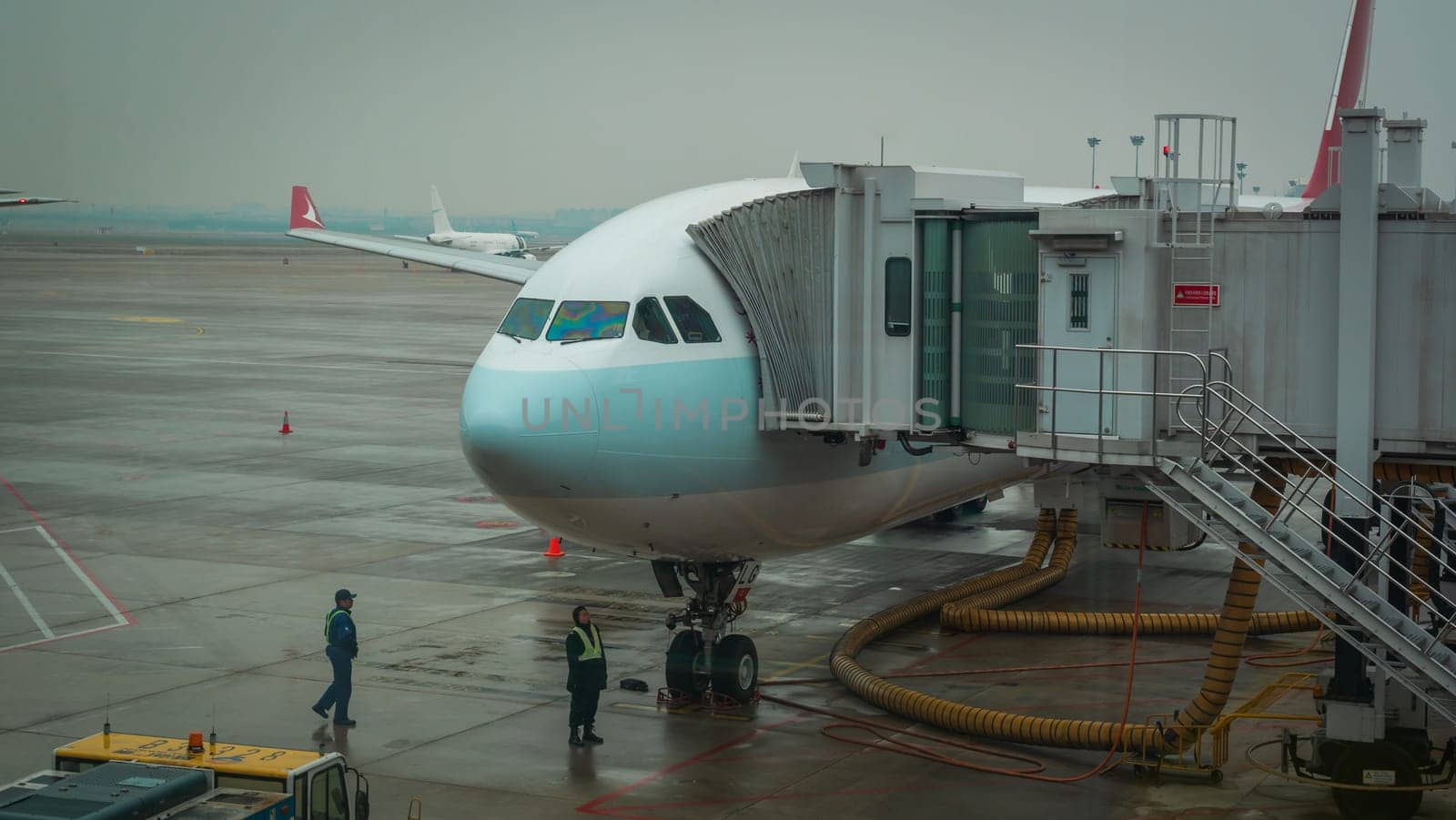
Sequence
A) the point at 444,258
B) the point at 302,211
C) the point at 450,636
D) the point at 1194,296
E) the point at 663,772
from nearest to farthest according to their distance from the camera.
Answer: the point at 1194,296 → the point at 663,772 → the point at 450,636 → the point at 444,258 → the point at 302,211

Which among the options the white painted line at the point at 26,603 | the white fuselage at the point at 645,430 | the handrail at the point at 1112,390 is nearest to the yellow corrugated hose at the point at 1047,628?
the handrail at the point at 1112,390

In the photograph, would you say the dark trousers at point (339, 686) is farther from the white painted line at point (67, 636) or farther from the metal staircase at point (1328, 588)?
the metal staircase at point (1328, 588)

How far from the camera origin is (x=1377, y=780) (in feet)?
49.5

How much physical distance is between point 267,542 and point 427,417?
1693cm

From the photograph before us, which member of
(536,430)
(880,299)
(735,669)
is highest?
(880,299)

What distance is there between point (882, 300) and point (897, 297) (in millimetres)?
157

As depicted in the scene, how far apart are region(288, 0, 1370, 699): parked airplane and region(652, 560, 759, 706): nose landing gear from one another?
6 cm

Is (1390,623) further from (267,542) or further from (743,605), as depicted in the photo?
(267,542)

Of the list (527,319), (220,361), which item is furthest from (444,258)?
(527,319)

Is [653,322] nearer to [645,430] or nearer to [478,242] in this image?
[645,430]

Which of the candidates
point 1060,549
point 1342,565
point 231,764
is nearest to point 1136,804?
point 1342,565

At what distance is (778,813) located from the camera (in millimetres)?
15344

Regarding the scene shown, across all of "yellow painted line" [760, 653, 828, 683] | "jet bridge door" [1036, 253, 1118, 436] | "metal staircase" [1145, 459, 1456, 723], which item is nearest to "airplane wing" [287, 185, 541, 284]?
"yellow painted line" [760, 653, 828, 683]

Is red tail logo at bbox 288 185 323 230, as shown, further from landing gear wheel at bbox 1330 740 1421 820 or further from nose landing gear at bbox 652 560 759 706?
landing gear wheel at bbox 1330 740 1421 820
